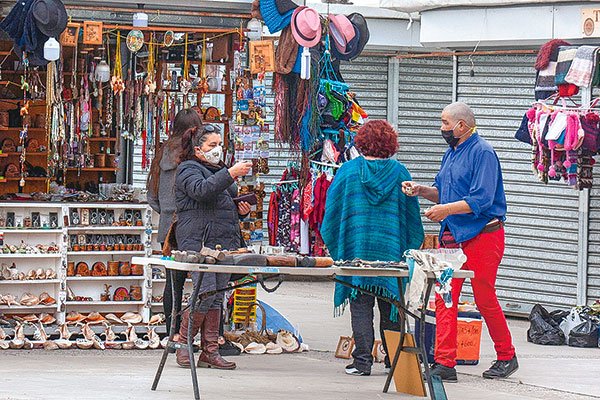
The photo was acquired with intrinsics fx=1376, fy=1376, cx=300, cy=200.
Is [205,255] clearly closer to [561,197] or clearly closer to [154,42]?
[154,42]

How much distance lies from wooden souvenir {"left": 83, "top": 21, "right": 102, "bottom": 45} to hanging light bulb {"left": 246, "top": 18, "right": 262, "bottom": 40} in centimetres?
131

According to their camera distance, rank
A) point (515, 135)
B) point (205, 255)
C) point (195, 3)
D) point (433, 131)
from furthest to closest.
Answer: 1. point (433, 131)
2. point (515, 135)
3. point (195, 3)
4. point (205, 255)

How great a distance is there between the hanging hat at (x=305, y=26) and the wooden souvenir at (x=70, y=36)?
1844mm

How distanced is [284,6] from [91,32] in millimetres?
1680

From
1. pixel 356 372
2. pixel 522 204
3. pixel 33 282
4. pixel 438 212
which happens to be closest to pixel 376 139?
pixel 438 212

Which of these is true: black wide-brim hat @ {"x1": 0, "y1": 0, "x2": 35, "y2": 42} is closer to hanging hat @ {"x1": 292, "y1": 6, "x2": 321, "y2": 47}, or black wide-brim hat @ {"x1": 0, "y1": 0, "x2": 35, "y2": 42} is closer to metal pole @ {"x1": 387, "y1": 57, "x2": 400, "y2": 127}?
hanging hat @ {"x1": 292, "y1": 6, "x2": 321, "y2": 47}

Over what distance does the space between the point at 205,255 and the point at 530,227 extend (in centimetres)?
644

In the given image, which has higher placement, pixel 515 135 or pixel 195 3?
pixel 195 3

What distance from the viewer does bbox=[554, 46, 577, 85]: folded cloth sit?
41.3ft

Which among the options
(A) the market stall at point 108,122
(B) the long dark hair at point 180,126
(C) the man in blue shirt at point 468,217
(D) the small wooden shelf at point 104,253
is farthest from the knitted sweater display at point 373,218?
(D) the small wooden shelf at point 104,253

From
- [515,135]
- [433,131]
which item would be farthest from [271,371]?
[433,131]

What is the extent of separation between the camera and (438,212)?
9625 mm

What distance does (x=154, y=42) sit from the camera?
12391 millimetres

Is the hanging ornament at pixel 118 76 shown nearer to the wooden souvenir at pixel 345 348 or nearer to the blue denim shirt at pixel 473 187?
the wooden souvenir at pixel 345 348
